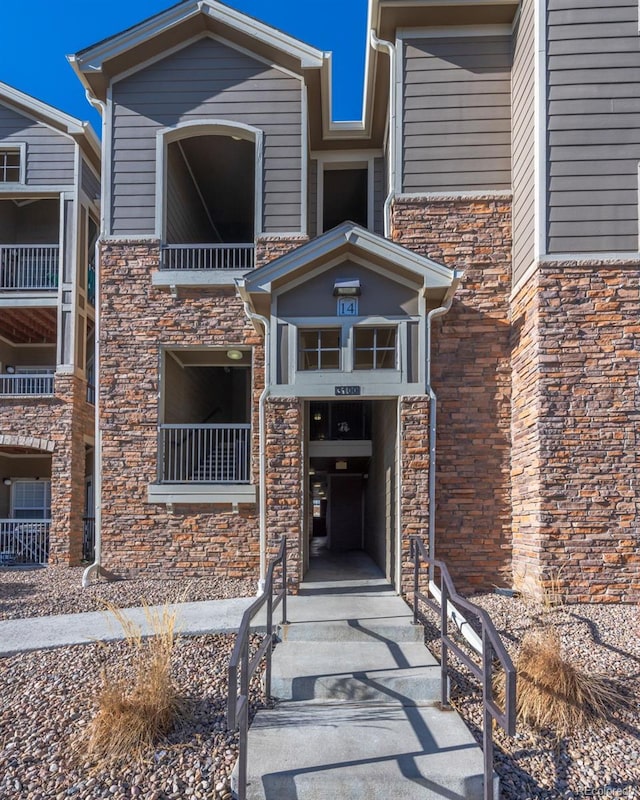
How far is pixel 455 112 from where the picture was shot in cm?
834

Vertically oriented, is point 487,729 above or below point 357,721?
above

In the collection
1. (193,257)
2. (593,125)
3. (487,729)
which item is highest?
(593,125)

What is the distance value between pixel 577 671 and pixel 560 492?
115 inches

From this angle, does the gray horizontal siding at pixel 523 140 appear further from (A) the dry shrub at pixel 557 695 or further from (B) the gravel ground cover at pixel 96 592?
(B) the gravel ground cover at pixel 96 592

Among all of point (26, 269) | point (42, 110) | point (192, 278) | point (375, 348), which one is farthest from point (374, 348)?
point (42, 110)

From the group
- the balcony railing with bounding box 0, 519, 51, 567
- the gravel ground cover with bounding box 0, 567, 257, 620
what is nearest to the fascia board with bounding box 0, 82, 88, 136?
the balcony railing with bounding box 0, 519, 51, 567

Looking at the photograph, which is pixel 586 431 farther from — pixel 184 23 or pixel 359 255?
pixel 184 23

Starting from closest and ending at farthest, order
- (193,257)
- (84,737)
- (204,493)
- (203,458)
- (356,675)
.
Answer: (84,737)
(356,675)
(204,493)
(193,257)
(203,458)

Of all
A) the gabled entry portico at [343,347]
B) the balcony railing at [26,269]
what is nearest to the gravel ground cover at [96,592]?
the gabled entry portico at [343,347]

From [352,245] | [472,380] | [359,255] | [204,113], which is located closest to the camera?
[352,245]

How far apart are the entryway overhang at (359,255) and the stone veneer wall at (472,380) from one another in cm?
119

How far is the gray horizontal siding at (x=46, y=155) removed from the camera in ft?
38.1

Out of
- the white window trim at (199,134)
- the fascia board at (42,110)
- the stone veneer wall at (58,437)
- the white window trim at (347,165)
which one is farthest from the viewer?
the fascia board at (42,110)

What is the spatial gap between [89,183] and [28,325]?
3.55 meters
